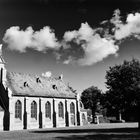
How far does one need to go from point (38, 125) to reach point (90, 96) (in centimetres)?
4918

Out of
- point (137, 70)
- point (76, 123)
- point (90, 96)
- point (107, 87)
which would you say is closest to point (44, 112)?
point (76, 123)

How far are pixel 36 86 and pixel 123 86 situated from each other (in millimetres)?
24460

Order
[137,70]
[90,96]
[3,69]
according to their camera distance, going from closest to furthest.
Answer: [137,70]
[3,69]
[90,96]

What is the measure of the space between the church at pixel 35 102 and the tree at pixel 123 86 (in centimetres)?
1845

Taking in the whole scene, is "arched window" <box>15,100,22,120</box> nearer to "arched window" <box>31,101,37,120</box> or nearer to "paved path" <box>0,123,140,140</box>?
"arched window" <box>31,101,37,120</box>

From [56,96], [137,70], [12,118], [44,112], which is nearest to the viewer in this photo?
[137,70]

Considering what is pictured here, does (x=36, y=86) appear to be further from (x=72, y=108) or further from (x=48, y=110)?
(x=72, y=108)

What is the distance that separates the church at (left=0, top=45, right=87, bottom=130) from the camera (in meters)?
48.8

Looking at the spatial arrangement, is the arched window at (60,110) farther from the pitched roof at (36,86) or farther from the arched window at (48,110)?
the arched window at (48,110)

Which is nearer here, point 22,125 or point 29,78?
point 22,125

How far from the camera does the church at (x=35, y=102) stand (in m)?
48.8

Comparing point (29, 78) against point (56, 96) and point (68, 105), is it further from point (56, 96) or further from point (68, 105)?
point (68, 105)

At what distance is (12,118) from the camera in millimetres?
47594

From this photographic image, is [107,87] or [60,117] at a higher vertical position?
[107,87]
